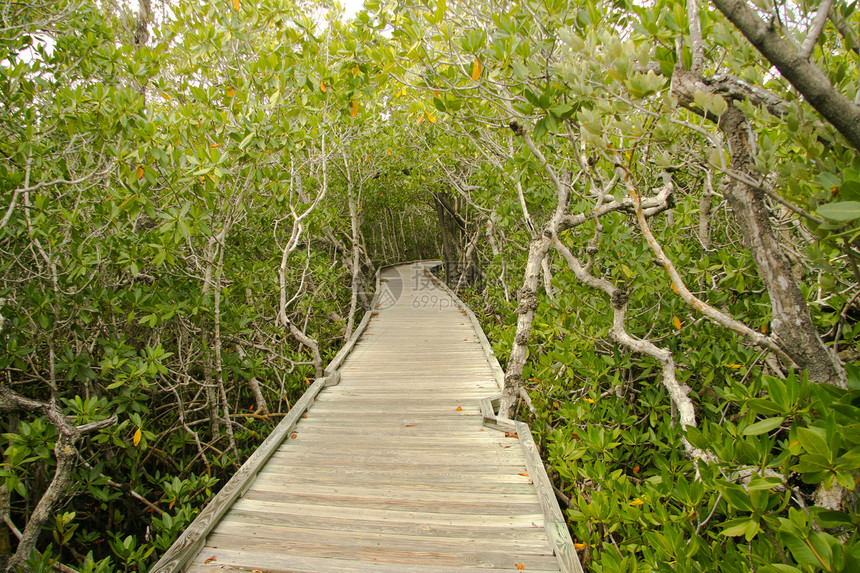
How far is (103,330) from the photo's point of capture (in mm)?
3697

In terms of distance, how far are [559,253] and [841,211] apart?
2.70 meters

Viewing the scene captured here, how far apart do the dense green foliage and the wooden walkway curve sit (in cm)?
43

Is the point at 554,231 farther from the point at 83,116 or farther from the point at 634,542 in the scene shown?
the point at 83,116

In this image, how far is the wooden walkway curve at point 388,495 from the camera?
2.28m

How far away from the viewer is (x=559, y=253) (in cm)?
359

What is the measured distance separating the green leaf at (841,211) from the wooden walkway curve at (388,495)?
211 cm

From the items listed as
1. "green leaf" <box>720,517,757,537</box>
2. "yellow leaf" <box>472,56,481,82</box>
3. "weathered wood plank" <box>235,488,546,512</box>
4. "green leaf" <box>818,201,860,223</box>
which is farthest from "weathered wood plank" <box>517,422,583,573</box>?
"yellow leaf" <box>472,56,481,82</box>

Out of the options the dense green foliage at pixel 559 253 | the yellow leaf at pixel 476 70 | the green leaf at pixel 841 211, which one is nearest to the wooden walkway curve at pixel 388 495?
the dense green foliage at pixel 559 253

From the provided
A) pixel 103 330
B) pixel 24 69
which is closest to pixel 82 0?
pixel 24 69

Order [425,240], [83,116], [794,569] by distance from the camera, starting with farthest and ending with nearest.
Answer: [425,240] < [83,116] < [794,569]

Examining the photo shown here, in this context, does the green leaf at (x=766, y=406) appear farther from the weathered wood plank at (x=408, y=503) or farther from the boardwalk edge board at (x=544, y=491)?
the weathered wood plank at (x=408, y=503)

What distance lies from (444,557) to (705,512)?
1435 mm

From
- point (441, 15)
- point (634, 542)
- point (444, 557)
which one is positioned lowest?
point (444, 557)

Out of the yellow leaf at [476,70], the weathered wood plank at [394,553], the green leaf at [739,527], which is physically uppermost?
the yellow leaf at [476,70]
